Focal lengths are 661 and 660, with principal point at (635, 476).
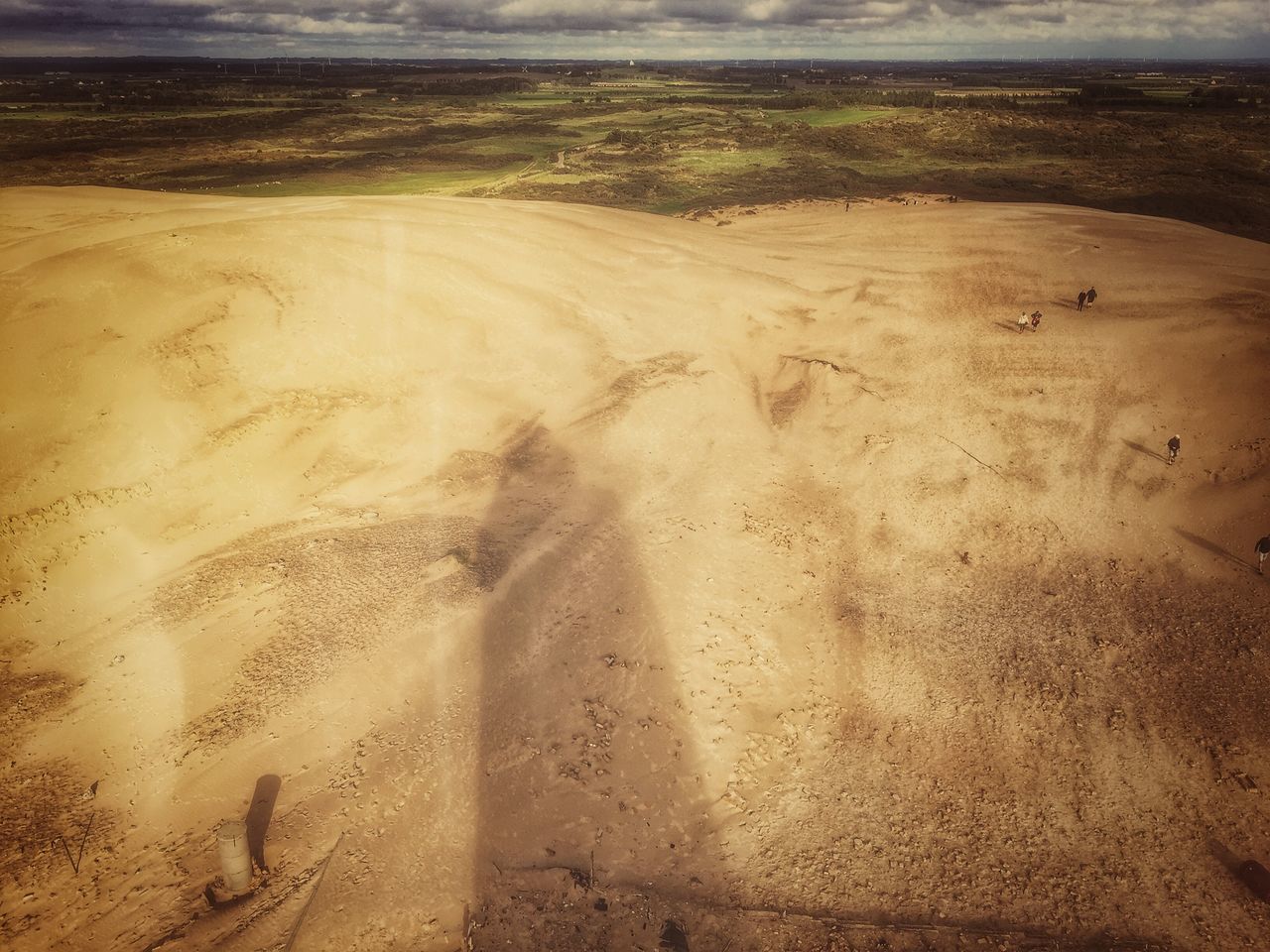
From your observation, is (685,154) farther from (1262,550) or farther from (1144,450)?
(1262,550)

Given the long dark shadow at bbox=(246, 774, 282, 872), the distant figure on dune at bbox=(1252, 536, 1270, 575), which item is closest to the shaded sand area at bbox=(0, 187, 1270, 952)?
the long dark shadow at bbox=(246, 774, 282, 872)

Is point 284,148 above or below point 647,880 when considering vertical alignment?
above

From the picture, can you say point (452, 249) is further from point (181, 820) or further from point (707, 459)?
point (181, 820)

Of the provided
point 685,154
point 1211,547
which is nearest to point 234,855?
point 1211,547

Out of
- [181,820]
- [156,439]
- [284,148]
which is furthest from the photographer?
[284,148]

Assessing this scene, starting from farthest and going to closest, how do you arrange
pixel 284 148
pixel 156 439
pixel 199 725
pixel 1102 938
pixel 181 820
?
1. pixel 284 148
2. pixel 156 439
3. pixel 199 725
4. pixel 181 820
5. pixel 1102 938

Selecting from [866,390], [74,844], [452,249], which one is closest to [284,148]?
[452,249]

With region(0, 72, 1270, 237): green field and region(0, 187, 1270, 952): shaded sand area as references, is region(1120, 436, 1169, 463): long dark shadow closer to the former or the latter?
region(0, 187, 1270, 952): shaded sand area
